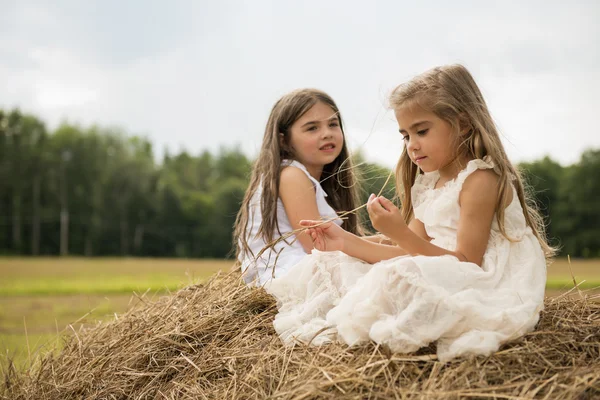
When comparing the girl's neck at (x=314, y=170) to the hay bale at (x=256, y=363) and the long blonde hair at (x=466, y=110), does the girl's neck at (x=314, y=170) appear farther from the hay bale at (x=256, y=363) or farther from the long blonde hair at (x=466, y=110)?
the long blonde hair at (x=466, y=110)

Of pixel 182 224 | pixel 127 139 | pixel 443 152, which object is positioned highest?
pixel 127 139

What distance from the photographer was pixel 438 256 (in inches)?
95.3

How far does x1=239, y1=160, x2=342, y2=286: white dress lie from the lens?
11.0 feet

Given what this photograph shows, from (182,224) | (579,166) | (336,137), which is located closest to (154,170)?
(182,224)

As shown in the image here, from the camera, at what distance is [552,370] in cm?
216

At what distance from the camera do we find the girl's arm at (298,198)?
3.49m

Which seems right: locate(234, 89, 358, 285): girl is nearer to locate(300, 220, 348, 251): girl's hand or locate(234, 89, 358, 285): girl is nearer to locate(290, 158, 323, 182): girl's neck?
locate(290, 158, 323, 182): girl's neck

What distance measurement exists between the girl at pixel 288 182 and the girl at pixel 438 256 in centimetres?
53

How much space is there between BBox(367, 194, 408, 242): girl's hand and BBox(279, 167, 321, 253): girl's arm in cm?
98

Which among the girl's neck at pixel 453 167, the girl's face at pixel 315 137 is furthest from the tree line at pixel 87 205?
the girl's neck at pixel 453 167

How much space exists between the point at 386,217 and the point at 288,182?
121cm

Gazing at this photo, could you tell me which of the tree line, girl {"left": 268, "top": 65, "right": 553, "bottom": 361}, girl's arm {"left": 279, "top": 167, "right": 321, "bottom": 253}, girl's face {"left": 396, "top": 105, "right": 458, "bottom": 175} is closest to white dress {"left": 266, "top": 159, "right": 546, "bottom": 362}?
girl {"left": 268, "top": 65, "right": 553, "bottom": 361}

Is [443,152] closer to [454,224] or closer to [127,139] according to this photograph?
[454,224]

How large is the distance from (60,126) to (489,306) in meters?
45.3
